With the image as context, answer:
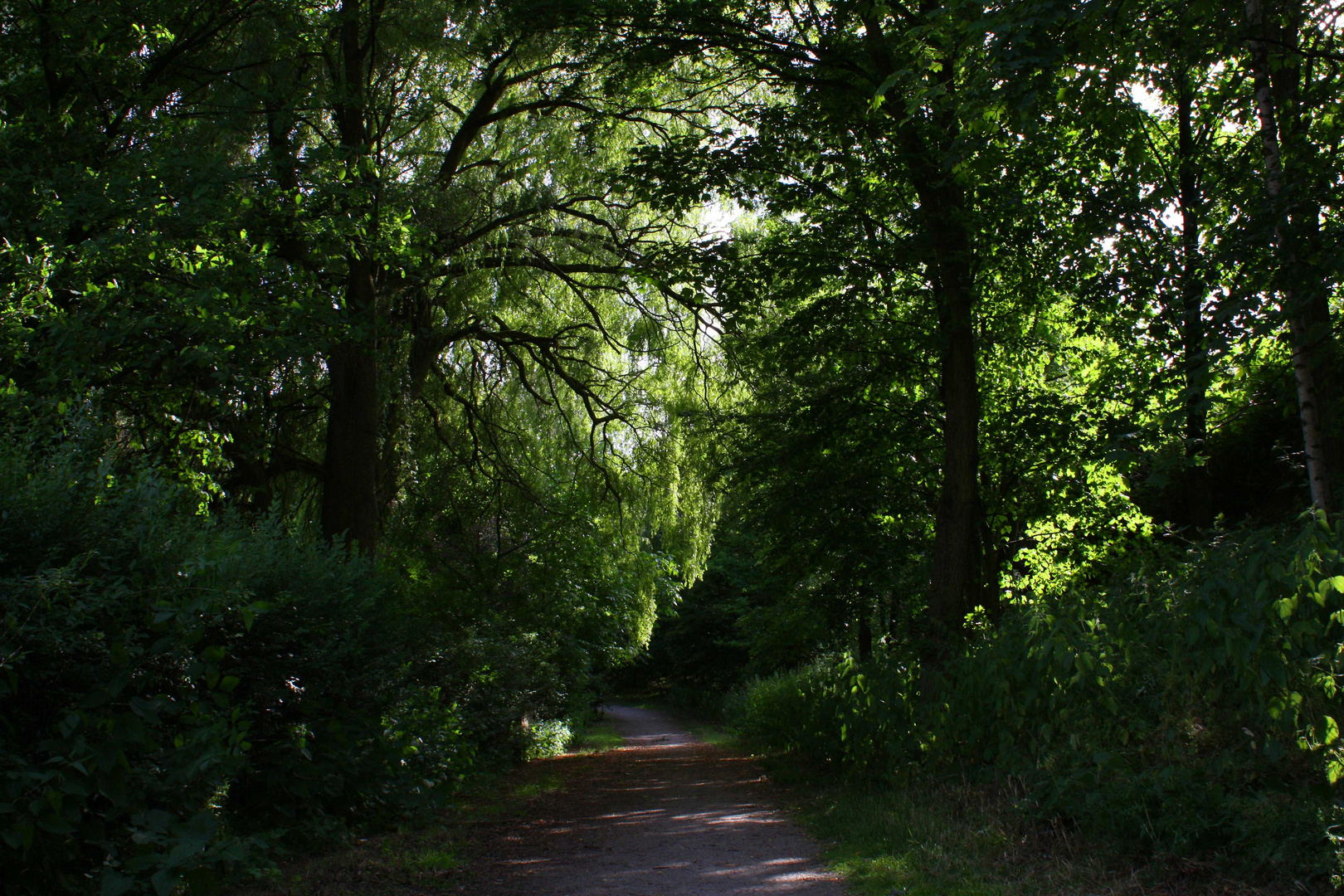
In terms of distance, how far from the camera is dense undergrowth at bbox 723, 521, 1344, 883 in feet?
14.2

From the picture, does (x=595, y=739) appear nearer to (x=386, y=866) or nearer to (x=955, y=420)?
(x=955, y=420)

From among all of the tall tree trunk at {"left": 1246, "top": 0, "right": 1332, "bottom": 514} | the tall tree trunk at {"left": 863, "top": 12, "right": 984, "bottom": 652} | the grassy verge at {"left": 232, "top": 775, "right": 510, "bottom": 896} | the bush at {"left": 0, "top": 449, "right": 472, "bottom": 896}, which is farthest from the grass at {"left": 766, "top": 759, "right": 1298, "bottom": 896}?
the bush at {"left": 0, "top": 449, "right": 472, "bottom": 896}

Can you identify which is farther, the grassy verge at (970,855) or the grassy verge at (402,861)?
the grassy verge at (402,861)

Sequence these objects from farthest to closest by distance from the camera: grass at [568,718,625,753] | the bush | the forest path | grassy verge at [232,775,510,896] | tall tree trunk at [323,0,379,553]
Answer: grass at [568,718,625,753] < tall tree trunk at [323,0,379,553] < the forest path < grassy verge at [232,775,510,896] < the bush

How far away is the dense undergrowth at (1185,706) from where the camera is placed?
433 centimetres

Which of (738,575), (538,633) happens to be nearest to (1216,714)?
(538,633)

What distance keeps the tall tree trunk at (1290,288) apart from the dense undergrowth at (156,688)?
23.9 ft

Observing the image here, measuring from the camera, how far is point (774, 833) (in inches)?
339

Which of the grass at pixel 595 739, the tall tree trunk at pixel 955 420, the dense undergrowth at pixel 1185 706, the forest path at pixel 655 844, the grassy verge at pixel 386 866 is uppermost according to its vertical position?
the tall tree trunk at pixel 955 420

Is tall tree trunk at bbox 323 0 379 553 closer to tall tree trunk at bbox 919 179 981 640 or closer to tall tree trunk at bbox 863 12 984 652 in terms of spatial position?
tall tree trunk at bbox 863 12 984 652

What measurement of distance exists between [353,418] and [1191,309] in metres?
9.32

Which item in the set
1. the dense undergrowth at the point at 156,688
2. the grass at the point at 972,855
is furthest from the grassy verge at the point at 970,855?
the dense undergrowth at the point at 156,688

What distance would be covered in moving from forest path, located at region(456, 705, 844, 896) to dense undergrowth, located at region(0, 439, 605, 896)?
5.66 ft

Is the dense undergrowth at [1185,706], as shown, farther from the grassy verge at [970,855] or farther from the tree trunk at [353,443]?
the tree trunk at [353,443]
